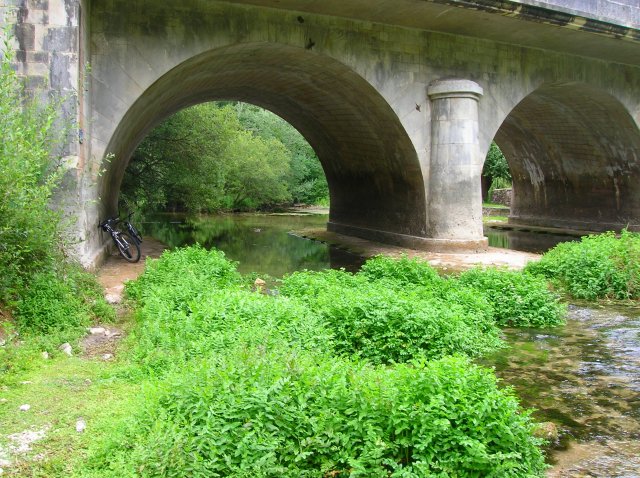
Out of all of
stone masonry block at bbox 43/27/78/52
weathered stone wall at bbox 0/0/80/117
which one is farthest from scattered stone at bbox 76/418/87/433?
stone masonry block at bbox 43/27/78/52

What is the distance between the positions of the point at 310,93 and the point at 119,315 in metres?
9.91

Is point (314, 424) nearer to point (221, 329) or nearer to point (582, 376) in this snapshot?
point (221, 329)

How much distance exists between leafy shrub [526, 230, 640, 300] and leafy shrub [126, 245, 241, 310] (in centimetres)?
520

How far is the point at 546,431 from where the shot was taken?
14.8 feet

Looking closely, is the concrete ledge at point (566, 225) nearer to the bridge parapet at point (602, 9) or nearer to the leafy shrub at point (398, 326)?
the bridge parapet at point (602, 9)

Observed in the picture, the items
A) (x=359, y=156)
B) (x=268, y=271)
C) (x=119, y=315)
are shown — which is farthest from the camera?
(x=359, y=156)

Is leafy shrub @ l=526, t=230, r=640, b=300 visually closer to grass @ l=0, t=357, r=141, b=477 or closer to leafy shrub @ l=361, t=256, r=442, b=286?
leafy shrub @ l=361, t=256, r=442, b=286

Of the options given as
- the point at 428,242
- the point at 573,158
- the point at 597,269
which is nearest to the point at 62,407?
the point at 597,269

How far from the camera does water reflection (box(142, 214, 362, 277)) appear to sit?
554 inches

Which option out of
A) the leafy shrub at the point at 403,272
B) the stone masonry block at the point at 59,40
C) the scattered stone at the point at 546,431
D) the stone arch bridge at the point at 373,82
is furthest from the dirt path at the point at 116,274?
the scattered stone at the point at 546,431

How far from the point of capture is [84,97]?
9672mm

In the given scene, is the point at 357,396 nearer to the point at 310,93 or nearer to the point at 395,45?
the point at 395,45

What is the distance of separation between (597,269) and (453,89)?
556cm

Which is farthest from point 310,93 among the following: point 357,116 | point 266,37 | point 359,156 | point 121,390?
point 121,390
